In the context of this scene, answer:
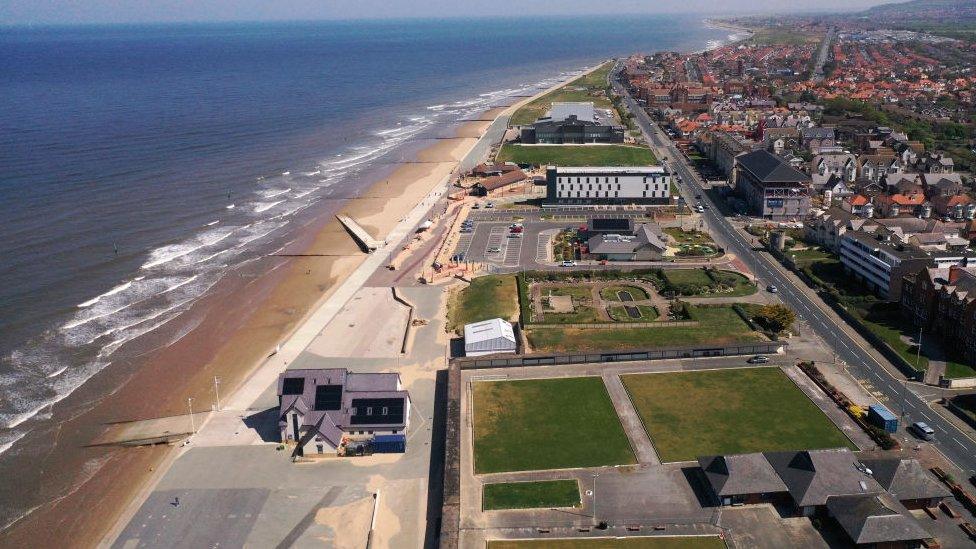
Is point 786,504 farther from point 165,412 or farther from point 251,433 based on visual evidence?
point 165,412

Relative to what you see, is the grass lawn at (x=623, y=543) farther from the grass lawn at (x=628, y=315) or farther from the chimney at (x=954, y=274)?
the chimney at (x=954, y=274)

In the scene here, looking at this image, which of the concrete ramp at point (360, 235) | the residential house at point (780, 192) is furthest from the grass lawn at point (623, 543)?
the residential house at point (780, 192)

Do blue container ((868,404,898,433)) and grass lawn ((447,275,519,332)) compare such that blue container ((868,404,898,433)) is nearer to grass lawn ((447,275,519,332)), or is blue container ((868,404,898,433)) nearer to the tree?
the tree

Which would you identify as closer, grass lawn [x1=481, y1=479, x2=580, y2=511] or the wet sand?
grass lawn [x1=481, y1=479, x2=580, y2=511]

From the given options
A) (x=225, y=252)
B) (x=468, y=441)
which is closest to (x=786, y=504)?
(x=468, y=441)

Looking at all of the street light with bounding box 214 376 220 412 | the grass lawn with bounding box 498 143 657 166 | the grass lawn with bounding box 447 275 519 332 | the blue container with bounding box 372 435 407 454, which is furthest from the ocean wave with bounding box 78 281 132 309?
the grass lawn with bounding box 498 143 657 166

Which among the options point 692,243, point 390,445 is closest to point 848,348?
point 692,243
